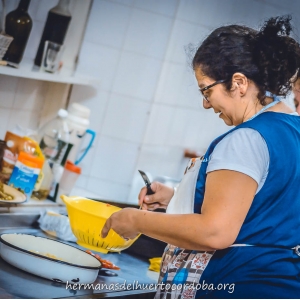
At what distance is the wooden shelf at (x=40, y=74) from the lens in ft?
6.84

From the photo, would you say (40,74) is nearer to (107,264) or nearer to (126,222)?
(107,264)

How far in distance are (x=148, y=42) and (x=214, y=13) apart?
436 millimetres

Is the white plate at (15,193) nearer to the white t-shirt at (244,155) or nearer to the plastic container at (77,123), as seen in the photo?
the plastic container at (77,123)

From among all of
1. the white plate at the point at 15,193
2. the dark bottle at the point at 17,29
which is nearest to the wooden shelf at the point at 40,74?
the dark bottle at the point at 17,29

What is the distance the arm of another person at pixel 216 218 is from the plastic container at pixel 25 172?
35.4 inches

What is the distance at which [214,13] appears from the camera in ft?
10.0

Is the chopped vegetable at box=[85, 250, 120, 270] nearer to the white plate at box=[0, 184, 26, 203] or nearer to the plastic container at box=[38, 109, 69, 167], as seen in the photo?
the white plate at box=[0, 184, 26, 203]

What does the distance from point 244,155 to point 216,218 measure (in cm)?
15

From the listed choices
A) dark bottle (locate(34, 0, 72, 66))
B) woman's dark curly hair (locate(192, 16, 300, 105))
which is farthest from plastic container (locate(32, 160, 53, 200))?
woman's dark curly hair (locate(192, 16, 300, 105))

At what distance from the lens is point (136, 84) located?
9.39ft

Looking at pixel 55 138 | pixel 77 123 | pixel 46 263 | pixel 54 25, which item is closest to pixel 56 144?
pixel 55 138

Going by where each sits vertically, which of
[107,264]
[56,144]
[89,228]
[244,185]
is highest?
[244,185]

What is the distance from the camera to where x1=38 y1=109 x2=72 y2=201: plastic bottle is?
240 centimetres

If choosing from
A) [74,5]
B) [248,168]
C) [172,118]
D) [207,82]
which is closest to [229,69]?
[207,82]
